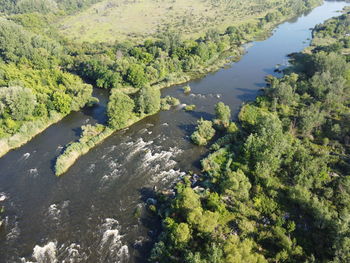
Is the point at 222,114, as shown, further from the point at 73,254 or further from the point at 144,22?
the point at 144,22

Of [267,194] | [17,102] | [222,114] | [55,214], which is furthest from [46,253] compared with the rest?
[222,114]

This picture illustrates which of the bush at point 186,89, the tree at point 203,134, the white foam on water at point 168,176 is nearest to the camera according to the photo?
the white foam on water at point 168,176

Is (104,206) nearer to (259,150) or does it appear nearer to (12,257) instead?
(12,257)

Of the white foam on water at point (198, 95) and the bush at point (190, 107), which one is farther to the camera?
the white foam on water at point (198, 95)

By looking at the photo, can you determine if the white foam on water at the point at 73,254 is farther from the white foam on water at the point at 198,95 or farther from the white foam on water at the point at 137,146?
the white foam on water at the point at 198,95

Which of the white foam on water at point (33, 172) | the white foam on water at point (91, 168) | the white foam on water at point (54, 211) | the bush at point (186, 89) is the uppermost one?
the bush at point (186, 89)

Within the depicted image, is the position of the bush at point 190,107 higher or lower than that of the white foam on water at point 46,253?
higher

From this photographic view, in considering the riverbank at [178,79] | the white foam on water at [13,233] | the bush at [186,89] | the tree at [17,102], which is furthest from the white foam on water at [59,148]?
the bush at [186,89]

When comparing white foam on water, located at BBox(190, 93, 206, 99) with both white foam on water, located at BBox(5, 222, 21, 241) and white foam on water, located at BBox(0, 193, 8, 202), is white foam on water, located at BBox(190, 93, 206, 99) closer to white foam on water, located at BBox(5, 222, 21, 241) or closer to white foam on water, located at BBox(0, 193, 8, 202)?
white foam on water, located at BBox(0, 193, 8, 202)
